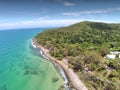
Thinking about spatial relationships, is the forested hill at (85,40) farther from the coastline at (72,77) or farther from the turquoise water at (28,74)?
the turquoise water at (28,74)

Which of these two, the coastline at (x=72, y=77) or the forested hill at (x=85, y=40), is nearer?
the coastline at (x=72, y=77)

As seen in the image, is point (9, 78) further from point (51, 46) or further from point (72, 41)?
point (72, 41)

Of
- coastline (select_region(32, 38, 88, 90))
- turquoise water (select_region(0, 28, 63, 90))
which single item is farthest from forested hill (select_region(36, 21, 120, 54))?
turquoise water (select_region(0, 28, 63, 90))

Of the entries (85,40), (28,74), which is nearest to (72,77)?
(28,74)

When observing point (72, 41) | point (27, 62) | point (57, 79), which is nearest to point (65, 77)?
point (57, 79)

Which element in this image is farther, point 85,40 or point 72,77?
point 85,40

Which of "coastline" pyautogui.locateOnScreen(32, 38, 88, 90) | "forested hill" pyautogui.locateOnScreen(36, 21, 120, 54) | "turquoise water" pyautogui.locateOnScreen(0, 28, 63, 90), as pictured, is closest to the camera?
"coastline" pyautogui.locateOnScreen(32, 38, 88, 90)

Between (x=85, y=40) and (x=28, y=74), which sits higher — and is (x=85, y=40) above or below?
above

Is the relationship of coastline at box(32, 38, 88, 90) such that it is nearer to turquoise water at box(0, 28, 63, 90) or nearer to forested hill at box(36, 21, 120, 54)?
turquoise water at box(0, 28, 63, 90)

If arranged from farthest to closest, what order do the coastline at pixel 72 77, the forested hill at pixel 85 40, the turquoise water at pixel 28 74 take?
the forested hill at pixel 85 40
the turquoise water at pixel 28 74
the coastline at pixel 72 77

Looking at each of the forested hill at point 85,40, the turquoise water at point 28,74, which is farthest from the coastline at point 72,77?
the forested hill at point 85,40

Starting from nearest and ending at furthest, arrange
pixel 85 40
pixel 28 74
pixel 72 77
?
pixel 72 77
pixel 28 74
pixel 85 40

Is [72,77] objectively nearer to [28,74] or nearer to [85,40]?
[28,74]

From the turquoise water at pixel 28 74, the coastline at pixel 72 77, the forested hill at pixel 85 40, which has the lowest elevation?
the turquoise water at pixel 28 74
